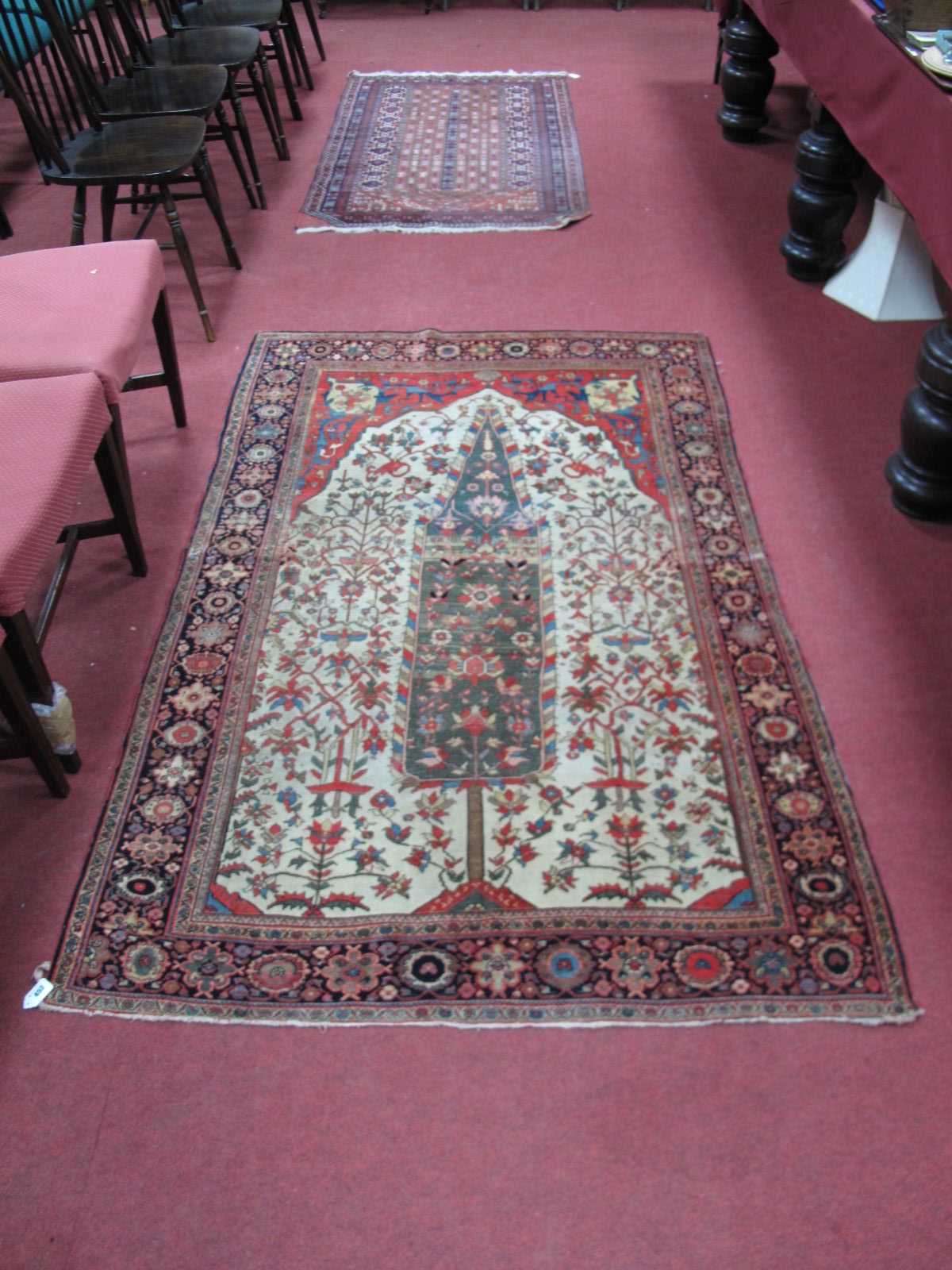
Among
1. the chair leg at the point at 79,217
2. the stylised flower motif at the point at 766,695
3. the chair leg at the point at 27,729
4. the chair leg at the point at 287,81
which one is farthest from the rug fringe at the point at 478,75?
the chair leg at the point at 27,729

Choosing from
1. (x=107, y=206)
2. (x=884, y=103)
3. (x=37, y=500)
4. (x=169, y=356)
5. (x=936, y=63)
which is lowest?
(x=169, y=356)

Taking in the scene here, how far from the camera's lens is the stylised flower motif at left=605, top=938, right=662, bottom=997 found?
71.1 inches

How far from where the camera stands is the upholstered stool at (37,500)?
1.87 metres

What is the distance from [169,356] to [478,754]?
4.75 ft

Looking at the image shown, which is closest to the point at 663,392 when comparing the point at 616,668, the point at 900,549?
the point at 900,549

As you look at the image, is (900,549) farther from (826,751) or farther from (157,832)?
(157,832)

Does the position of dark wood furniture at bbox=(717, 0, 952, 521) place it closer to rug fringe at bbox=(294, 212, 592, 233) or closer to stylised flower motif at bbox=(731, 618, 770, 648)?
stylised flower motif at bbox=(731, 618, 770, 648)

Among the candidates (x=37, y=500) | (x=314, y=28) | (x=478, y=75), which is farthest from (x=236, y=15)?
(x=37, y=500)

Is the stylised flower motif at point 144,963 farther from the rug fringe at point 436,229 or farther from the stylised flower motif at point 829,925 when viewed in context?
the rug fringe at point 436,229

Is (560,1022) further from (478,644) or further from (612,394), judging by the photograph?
(612,394)

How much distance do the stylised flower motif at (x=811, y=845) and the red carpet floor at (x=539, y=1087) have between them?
10 centimetres

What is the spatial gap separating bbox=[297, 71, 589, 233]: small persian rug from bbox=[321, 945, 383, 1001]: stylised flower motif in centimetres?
285

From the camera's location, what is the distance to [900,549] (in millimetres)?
2613

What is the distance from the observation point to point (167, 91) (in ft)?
11.5
